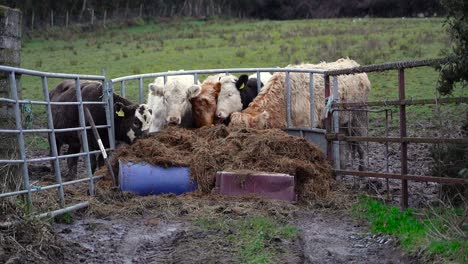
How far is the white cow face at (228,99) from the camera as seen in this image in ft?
39.8

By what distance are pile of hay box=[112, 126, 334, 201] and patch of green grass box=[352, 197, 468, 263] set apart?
0.98 metres

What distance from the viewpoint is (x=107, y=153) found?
1103 cm

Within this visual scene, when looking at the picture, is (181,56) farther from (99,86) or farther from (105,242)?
(105,242)

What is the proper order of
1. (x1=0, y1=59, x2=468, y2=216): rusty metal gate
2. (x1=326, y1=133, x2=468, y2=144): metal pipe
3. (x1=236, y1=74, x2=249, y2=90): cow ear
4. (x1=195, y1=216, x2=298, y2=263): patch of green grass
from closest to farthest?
(x1=195, y1=216, x2=298, y2=263): patch of green grass
(x1=0, y1=59, x2=468, y2=216): rusty metal gate
(x1=326, y1=133, x2=468, y2=144): metal pipe
(x1=236, y1=74, x2=249, y2=90): cow ear

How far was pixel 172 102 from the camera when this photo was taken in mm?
11859

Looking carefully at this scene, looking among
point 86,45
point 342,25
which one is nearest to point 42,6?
point 86,45

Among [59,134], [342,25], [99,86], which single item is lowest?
[59,134]

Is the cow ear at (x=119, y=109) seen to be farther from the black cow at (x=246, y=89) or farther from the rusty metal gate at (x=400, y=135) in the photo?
the rusty metal gate at (x=400, y=135)

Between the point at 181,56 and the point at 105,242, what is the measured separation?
21.1 meters

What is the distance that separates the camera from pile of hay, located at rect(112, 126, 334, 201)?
9.87 metres

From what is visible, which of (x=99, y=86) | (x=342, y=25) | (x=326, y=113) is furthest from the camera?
(x=342, y=25)

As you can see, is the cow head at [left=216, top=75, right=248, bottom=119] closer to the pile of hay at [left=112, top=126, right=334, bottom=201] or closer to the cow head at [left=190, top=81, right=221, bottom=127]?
the cow head at [left=190, top=81, right=221, bottom=127]

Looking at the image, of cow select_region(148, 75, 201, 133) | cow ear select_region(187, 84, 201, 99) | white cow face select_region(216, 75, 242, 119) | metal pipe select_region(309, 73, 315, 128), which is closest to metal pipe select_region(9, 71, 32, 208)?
cow select_region(148, 75, 201, 133)

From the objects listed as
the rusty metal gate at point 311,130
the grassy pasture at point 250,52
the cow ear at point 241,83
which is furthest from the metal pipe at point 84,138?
the grassy pasture at point 250,52
